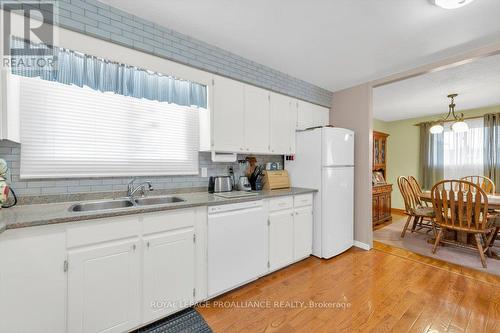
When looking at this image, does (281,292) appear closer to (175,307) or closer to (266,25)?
(175,307)

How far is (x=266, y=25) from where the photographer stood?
1965 millimetres

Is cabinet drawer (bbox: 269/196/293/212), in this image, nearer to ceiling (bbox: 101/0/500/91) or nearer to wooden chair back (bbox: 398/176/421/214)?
ceiling (bbox: 101/0/500/91)

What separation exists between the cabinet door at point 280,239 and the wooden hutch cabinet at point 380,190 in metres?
2.49

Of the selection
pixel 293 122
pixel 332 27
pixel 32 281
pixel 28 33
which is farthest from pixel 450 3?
pixel 32 281

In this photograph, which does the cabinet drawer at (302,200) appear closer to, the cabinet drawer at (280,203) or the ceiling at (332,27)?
the cabinet drawer at (280,203)

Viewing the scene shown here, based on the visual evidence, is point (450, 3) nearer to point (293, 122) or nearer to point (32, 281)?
point (293, 122)

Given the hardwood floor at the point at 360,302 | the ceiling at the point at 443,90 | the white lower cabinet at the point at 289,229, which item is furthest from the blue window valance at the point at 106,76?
the ceiling at the point at 443,90

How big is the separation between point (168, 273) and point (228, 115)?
1.61 m

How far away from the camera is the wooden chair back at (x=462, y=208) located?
2.64 m

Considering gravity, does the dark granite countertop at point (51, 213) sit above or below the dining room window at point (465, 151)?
below

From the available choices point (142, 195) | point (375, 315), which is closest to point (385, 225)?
point (375, 315)

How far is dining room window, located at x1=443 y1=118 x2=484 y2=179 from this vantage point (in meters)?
4.50

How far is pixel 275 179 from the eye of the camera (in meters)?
2.85

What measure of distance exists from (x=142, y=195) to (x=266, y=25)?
6.40ft
